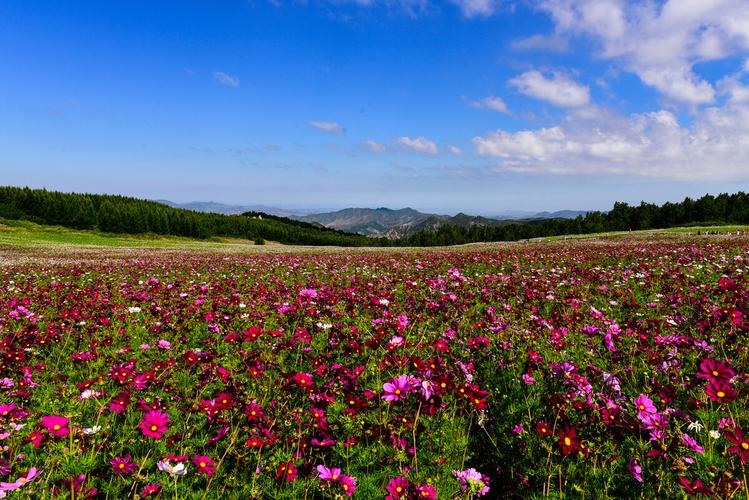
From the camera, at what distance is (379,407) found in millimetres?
3232

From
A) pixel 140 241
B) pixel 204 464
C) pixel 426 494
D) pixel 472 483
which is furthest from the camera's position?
pixel 140 241

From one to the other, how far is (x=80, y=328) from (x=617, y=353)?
8211 mm

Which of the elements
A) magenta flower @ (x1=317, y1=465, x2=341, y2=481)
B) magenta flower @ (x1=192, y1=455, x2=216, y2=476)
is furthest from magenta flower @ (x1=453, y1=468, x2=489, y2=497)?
magenta flower @ (x1=192, y1=455, x2=216, y2=476)

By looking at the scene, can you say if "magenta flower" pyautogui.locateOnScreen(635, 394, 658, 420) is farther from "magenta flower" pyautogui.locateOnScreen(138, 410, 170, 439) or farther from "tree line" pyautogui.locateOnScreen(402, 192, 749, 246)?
"tree line" pyautogui.locateOnScreen(402, 192, 749, 246)

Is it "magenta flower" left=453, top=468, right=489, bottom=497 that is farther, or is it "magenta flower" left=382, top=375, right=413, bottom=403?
"magenta flower" left=382, top=375, right=413, bottom=403

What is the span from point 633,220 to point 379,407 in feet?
463

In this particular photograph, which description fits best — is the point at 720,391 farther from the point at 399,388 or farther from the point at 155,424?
the point at 155,424

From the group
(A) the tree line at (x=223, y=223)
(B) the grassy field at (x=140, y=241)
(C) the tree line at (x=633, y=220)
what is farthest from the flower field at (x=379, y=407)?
(A) the tree line at (x=223, y=223)

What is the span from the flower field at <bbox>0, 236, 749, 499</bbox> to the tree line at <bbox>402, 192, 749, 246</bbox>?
107 metres

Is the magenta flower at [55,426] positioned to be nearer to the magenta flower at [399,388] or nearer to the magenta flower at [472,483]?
the magenta flower at [399,388]

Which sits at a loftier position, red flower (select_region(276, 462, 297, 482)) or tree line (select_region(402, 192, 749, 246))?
tree line (select_region(402, 192, 749, 246))

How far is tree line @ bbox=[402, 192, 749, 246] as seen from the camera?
3952 inches

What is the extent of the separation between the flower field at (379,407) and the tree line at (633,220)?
107 meters

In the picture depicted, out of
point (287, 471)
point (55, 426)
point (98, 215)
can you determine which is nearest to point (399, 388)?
point (287, 471)
